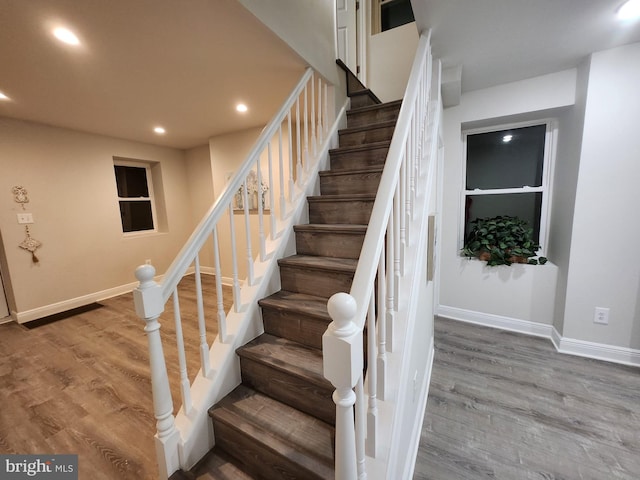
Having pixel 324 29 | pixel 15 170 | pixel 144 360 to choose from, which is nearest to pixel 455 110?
pixel 324 29

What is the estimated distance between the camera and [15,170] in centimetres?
309

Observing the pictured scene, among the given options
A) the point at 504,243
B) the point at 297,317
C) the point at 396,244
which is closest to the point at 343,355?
the point at 396,244

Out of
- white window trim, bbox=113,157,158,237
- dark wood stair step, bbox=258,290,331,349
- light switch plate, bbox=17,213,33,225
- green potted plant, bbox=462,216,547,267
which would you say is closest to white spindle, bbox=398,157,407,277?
dark wood stair step, bbox=258,290,331,349

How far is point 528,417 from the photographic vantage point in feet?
5.63

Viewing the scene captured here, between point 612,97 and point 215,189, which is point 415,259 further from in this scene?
point 215,189

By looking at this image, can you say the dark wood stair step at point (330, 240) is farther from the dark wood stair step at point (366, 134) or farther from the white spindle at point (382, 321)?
the dark wood stair step at point (366, 134)

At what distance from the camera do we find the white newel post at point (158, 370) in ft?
3.41

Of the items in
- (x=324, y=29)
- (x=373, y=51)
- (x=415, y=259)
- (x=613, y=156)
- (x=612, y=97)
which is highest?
(x=373, y=51)

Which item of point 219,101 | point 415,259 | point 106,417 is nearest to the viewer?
point 415,259

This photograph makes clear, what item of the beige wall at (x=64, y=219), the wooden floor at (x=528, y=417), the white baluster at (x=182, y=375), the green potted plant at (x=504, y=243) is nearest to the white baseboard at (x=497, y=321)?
Result: the wooden floor at (x=528, y=417)

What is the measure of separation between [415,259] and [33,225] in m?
4.45

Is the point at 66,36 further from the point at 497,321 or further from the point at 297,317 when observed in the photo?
the point at 497,321

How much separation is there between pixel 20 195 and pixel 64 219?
479mm

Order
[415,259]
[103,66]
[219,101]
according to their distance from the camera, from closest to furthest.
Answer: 1. [415,259]
2. [103,66]
3. [219,101]
